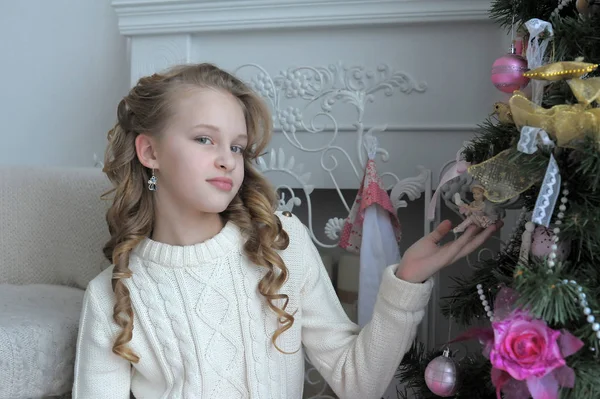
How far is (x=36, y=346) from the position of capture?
3.81 ft

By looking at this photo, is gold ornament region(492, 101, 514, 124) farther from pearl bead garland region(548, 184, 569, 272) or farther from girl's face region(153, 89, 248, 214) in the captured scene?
girl's face region(153, 89, 248, 214)

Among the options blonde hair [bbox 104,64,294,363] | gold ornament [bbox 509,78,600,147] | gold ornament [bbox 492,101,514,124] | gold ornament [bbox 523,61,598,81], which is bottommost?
blonde hair [bbox 104,64,294,363]

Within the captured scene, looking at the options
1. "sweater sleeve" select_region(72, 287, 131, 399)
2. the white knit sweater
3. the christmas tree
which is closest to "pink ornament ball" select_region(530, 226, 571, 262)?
the christmas tree

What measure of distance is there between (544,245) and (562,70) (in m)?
0.22

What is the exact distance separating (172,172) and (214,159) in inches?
3.2

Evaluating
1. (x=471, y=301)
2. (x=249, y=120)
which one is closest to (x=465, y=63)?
(x=249, y=120)

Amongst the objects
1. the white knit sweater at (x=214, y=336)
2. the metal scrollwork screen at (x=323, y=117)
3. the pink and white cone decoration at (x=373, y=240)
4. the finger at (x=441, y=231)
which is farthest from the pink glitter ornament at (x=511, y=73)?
the metal scrollwork screen at (x=323, y=117)

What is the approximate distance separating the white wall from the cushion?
83 cm

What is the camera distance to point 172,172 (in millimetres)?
1142

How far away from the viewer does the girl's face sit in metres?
1.12

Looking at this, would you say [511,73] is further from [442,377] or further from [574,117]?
[442,377]

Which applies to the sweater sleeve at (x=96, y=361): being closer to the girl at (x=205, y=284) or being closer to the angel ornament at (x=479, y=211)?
the girl at (x=205, y=284)

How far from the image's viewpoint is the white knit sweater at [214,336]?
3.77 feet

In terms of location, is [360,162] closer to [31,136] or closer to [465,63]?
[465,63]
